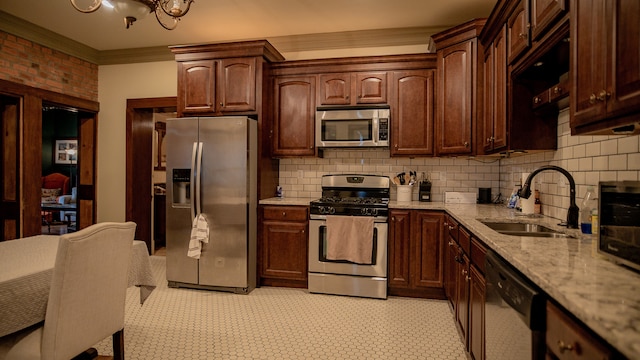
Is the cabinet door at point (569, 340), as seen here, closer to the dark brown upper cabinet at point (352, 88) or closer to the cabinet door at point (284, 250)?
the cabinet door at point (284, 250)

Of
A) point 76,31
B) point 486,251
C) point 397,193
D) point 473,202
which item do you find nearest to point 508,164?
point 473,202

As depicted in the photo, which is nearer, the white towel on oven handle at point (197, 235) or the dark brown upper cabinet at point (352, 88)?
the white towel on oven handle at point (197, 235)

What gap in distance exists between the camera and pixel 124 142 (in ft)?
16.0

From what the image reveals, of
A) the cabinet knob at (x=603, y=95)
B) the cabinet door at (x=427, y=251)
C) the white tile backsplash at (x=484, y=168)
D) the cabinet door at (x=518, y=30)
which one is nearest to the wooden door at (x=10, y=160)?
the white tile backsplash at (x=484, y=168)

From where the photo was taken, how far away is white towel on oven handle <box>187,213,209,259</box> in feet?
11.7

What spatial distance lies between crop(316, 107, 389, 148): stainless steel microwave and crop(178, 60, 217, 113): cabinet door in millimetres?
1196

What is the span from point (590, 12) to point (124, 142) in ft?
16.6

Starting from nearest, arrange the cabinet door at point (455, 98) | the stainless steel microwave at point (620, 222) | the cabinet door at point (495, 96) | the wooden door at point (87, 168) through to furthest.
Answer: the stainless steel microwave at point (620, 222)
the cabinet door at point (495, 96)
the cabinet door at point (455, 98)
the wooden door at point (87, 168)

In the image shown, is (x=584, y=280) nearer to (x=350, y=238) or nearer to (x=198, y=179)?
(x=350, y=238)

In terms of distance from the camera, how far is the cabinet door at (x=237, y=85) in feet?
12.5

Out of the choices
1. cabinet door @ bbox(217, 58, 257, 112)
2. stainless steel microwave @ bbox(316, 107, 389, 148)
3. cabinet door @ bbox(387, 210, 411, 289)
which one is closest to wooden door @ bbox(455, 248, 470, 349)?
cabinet door @ bbox(387, 210, 411, 289)

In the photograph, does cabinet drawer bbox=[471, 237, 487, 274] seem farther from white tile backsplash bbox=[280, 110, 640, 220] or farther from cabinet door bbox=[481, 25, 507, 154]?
cabinet door bbox=[481, 25, 507, 154]

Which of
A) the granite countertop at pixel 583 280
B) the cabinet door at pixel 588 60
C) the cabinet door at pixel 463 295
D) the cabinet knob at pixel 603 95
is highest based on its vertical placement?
the cabinet door at pixel 588 60

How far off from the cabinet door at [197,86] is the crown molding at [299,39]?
929 mm
